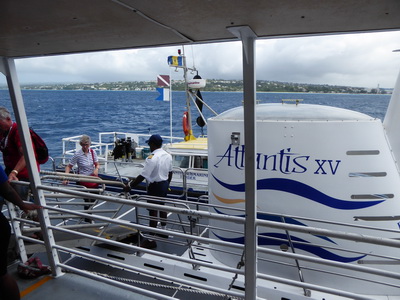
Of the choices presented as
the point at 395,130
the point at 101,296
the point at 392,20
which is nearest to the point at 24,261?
the point at 101,296

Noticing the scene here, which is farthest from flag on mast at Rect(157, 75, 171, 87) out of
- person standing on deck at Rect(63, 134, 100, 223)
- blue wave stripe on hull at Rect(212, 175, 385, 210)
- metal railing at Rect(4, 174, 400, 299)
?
blue wave stripe on hull at Rect(212, 175, 385, 210)

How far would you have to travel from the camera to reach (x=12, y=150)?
3.69 m

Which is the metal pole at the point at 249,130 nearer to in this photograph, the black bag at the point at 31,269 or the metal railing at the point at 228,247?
the metal railing at the point at 228,247

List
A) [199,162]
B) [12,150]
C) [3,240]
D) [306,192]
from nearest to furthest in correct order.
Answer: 1. [3,240]
2. [306,192]
3. [12,150]
4. [199,162]

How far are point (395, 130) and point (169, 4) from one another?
3.31 meters

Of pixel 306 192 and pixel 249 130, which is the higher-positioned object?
pixel 249 130

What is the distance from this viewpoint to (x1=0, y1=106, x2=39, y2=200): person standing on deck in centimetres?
348

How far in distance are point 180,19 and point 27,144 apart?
2.07 meters

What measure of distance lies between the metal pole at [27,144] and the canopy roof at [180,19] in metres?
0.64

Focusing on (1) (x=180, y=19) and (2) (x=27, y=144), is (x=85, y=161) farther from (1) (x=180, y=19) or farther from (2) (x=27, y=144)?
(1) (x=180, y=19)

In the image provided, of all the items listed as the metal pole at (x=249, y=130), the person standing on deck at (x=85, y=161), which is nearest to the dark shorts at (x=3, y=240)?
the metal pole at (x=249, y=130)

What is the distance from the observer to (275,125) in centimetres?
361

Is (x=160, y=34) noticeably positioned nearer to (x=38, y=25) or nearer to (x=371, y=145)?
(x=38, y=25)

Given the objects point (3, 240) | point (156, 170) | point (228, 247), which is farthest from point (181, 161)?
point (3, 240)
